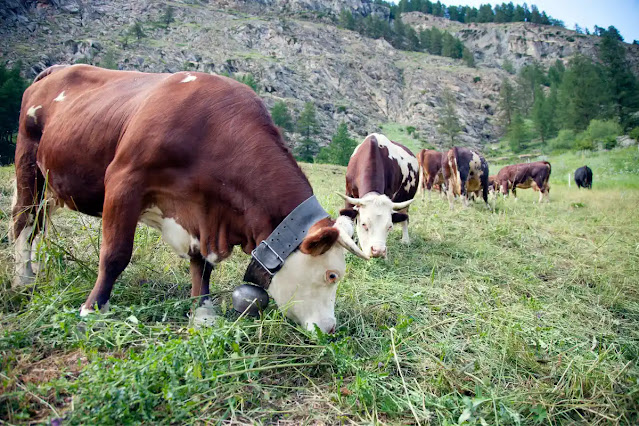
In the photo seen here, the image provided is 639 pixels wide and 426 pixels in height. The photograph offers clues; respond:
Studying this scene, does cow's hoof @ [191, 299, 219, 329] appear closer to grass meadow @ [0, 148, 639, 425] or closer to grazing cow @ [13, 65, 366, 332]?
grazing cow @ [13, 65, 366, 332]

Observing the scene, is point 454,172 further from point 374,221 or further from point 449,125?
point 449,125

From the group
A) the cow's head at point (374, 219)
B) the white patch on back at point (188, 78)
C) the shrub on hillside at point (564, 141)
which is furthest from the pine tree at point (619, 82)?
the white patch on back at point (188, 78)

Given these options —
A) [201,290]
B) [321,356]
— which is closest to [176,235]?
[201,290]

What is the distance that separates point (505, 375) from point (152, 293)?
9.72 ft

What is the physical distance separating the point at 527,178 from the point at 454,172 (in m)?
9.64

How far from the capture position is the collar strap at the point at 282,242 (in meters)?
2.46

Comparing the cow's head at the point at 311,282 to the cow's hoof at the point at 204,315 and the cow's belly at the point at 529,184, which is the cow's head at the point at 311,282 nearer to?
the cow's hoof at the point at 204,315

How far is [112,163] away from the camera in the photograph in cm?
259

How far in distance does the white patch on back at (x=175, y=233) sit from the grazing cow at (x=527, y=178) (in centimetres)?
1858

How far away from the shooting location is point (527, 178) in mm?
19641

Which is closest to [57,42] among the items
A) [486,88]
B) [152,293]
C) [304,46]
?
[304,46]

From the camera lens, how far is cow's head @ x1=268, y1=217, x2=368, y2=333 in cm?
248

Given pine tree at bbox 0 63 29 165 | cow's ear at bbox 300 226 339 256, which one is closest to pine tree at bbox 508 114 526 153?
pine tree at bbox 0 63 29 165

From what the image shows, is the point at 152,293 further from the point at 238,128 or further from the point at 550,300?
the point at 550,300
